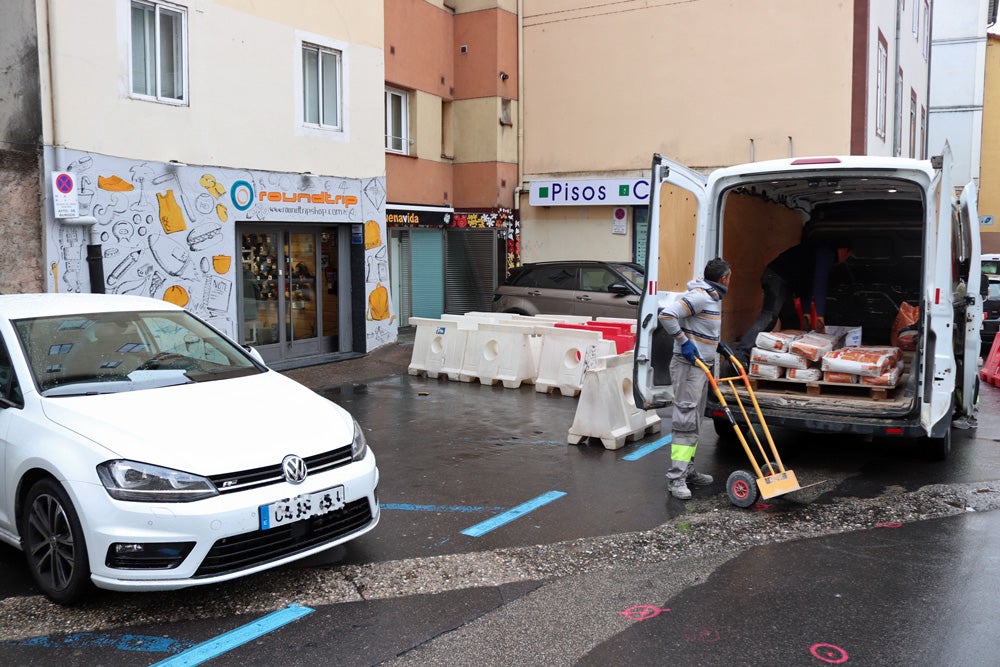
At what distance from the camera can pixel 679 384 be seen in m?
6.77

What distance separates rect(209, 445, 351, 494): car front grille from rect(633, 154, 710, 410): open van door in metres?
3.13

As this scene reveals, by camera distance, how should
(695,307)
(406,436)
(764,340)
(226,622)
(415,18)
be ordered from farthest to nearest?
(415,18)
(406,436)
(764,340)
(695,307)
(226,622)

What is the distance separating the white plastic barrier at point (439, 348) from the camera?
12344mm

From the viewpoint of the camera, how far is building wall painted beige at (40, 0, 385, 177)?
10383mm

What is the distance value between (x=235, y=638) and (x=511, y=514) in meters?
2.41

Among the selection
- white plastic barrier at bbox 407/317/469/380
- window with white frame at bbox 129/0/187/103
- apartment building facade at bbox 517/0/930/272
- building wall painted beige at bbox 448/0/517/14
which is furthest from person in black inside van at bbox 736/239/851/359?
building wall painted beige at bbox 448/0/517/14

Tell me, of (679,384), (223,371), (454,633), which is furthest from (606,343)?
(454,633)

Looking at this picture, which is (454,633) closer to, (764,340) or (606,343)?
(764,340)

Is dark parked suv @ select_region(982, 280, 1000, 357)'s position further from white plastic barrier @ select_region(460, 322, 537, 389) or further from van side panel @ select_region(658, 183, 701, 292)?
van side panel @ select_region(658, 183, 701, 292)

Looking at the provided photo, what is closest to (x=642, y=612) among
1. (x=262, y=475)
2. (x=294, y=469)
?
(x=294, y=469)

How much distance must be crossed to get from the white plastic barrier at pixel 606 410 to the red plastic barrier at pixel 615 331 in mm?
2697

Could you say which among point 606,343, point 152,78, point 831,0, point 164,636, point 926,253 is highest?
point 831,0

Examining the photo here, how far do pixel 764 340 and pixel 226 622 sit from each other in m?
5.51

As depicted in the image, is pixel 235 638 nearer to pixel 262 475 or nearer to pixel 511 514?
pixel 262 475
